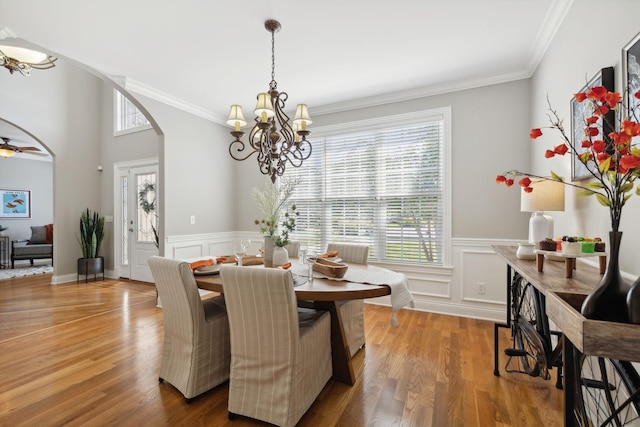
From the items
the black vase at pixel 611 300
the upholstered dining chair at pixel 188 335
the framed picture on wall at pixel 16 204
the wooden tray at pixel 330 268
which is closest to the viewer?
the black vase at pixel 611 300

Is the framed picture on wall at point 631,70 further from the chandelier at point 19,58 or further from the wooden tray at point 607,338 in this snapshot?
the chandelier at point 19,58

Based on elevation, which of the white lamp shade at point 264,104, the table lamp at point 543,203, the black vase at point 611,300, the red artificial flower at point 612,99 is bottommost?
the black vase at point 611,300

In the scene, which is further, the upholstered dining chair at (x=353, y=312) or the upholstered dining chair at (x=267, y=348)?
the upholstered dining chair at (x=353, y=312)

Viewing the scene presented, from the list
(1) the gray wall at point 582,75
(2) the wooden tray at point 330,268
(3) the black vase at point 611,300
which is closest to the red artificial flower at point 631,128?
(3) the black vase at point 611,300

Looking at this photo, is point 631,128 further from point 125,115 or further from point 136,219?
point 125,115

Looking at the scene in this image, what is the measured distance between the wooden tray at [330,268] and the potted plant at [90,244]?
499 cm

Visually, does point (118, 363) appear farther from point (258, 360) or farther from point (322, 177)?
point (322, 177)

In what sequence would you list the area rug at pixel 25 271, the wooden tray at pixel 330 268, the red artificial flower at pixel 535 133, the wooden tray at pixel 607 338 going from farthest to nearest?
1. the area rug at pixel 25 271
2. the wooden tray at pixel 330 268
3. the red artificial flower at pixel 535 133
4. the wooden tray at pixel 607 338

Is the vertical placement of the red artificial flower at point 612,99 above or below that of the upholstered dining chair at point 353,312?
above

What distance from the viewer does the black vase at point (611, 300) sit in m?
0.85

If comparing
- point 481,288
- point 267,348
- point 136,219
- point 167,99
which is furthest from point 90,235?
point 481,288

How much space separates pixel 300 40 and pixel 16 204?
890 cm

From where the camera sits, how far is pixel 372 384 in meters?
2.10

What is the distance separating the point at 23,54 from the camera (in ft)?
11.9
